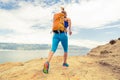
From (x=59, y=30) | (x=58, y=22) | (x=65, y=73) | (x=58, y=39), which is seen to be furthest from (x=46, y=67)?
(x=58, y=22)

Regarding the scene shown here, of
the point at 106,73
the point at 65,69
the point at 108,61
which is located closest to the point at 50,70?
the point at 65,69

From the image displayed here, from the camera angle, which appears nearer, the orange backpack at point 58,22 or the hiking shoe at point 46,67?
the hiking shoe at point 46,67

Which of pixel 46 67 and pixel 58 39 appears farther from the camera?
pixel 58 39

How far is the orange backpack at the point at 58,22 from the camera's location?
13062 mm

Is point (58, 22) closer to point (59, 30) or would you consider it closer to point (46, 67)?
point (59, 30)

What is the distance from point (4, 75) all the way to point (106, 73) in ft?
18.6

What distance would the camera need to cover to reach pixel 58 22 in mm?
13094

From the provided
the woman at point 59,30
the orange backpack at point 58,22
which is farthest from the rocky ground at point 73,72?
the orange backpack at point 58,22

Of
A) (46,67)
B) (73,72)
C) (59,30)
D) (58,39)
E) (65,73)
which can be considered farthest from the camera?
(73,72)

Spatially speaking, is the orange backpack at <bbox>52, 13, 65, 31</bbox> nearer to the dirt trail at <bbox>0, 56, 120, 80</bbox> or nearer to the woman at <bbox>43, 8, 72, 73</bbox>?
the woman at <bbox>43, 8, 72, 73</bbox>

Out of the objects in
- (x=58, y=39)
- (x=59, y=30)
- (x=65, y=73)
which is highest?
(x=59, y=30)

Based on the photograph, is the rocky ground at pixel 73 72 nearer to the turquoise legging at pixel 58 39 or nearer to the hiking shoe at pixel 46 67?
the hiking shoe at pixel 46 67

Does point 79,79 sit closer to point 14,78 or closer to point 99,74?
point 99,74

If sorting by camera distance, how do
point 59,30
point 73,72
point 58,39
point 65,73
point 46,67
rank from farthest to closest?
point 73,72, point 65,73, point 58,39, point 59,30, point 46,67
